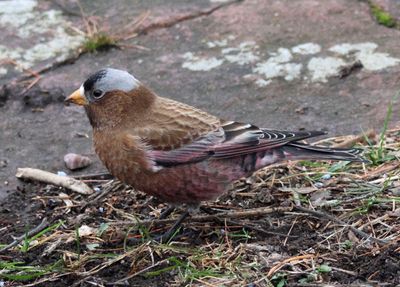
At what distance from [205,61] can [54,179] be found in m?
1.79

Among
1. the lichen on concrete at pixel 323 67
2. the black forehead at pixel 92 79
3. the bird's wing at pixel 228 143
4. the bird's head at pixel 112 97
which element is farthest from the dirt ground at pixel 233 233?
the lichen on concrete at pixel 323 67

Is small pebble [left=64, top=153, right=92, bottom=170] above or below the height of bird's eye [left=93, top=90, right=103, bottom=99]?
below

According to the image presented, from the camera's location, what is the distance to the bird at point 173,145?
4699 mm

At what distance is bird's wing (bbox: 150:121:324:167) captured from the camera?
4.74m

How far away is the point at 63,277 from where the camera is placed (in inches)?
170

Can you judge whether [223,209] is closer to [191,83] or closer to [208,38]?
[191,83]

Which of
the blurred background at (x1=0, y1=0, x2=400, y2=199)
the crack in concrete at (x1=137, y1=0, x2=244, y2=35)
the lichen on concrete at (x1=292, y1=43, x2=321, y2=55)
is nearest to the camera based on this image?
the blurred background at (x1=0, y1=0, x2=400, y2=199)

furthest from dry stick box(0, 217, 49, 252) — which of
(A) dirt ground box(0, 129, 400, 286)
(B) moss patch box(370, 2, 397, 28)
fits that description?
(B) moss patch box(370, 2, 397, 28)

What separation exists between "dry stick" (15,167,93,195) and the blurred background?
0.40 feet

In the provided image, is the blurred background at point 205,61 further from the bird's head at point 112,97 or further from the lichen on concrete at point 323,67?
the bird's head at point 112,97

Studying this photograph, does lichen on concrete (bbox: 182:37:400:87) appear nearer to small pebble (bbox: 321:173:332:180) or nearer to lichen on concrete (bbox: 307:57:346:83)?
lichen on concrete (bbox: 307:57:346:83)

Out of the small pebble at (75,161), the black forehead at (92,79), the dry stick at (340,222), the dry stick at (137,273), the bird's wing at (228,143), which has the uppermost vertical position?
the black forehead at (92,79)

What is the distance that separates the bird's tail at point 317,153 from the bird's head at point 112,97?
86 cm

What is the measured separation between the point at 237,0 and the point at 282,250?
3508mm
